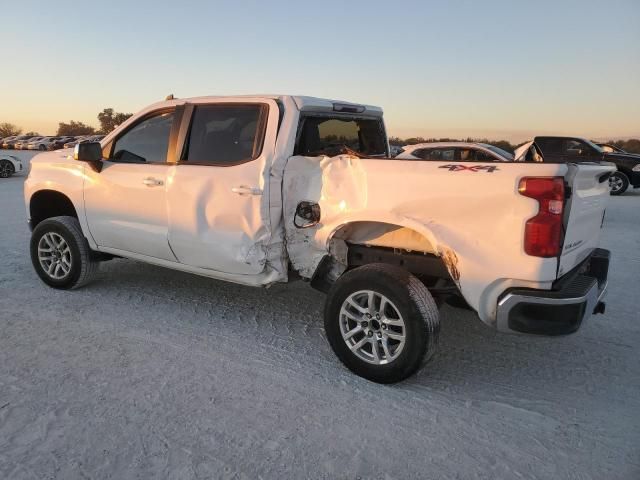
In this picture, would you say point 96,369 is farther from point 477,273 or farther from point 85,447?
point 477,273

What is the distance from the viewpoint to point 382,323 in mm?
3449

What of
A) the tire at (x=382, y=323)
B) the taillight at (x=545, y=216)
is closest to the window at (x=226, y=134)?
the tire at (x=382, y=323)

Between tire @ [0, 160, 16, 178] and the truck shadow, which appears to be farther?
tire @ [0, 160, 16, 178]

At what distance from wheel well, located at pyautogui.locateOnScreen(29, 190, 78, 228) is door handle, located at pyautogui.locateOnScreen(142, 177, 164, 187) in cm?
137

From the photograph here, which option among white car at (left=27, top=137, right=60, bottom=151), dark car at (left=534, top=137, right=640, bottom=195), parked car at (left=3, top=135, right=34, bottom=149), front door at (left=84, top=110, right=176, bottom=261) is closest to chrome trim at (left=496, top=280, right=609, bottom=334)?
front door at (left=84, top=110, right=176, bottom=261)

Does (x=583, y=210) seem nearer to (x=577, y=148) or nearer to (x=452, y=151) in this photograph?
(x=452, y=151)

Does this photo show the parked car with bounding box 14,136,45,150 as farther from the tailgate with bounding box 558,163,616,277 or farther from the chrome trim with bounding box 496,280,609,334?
the chrome trim with bounding box 496,280,609,334

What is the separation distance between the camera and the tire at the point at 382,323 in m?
3.26

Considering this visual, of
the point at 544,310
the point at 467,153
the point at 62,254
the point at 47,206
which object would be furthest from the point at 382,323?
the point at 467,153

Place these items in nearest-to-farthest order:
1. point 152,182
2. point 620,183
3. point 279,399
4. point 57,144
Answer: point 279,399 < point 152,182 < point 620,183 < point 57,144

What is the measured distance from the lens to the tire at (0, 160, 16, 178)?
18969 millimetres

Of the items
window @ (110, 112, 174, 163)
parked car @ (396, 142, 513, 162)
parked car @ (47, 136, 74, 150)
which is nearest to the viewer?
window @ (110, 112, 174, 163)

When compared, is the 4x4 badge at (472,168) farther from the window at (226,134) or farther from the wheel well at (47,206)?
the wheel well at (47,206)

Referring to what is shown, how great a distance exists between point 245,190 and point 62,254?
8.07 ft
